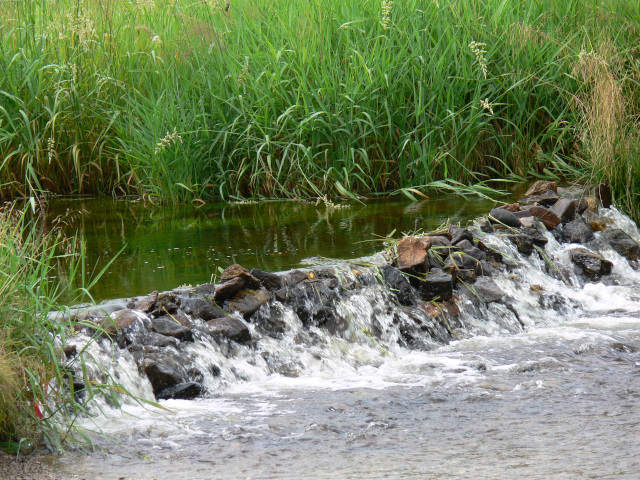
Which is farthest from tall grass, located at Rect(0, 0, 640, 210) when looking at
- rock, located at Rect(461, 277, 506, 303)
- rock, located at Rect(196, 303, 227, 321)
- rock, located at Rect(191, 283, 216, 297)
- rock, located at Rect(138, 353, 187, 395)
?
rock, located at Rect(138, 353, 187, 395)

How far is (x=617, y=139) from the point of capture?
20.0 ft

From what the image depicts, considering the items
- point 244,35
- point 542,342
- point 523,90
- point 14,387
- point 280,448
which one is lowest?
point 542,342

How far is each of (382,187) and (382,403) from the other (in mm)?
3892

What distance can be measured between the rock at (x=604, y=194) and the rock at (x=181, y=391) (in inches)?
159

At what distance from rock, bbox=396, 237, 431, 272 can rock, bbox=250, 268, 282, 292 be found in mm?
835

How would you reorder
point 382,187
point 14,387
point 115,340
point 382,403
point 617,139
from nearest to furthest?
point 14,387 → point 382,403 → point 115,340 → point 617,139 → point 382,187

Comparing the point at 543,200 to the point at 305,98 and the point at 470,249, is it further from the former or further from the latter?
the point at 305,98

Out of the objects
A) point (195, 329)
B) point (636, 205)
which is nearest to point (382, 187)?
point (636, 205)

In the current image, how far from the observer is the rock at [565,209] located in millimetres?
6031

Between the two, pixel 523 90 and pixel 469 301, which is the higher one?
pixel 523 90

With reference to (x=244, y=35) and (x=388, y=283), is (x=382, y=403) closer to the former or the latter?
(x=388, y=283)

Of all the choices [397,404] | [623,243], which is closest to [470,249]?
[623,243]

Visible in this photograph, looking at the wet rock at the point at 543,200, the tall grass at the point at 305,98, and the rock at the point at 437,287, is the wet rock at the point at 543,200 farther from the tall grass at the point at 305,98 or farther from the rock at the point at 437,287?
the rock at the point at 437,287

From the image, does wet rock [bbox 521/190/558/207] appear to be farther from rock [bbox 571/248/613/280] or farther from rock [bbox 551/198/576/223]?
rock [bbox 571/248/613/280]
